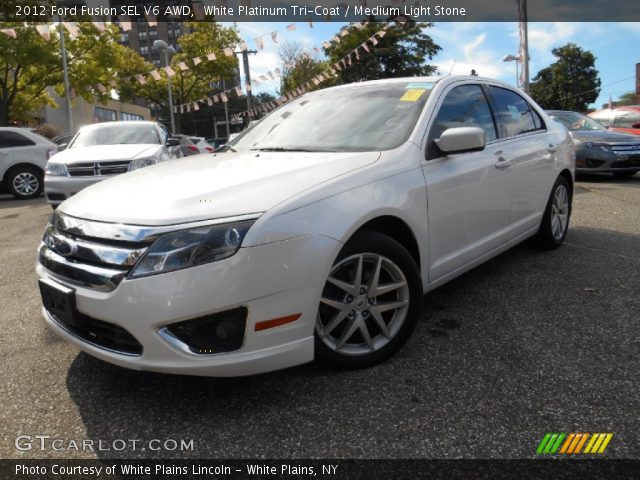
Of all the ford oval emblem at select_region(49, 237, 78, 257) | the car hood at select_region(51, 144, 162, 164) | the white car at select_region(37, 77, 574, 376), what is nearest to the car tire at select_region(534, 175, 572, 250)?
the white car at select_region(37, 77, 574, 376)

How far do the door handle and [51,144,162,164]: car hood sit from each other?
5186 millimetres

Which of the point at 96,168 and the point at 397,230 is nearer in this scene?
the point at 397,230

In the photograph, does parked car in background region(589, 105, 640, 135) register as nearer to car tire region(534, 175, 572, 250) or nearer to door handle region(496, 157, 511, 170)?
car tire region(534, 175, 572, 250)

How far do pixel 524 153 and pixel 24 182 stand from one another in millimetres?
10476

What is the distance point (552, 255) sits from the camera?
4.46m

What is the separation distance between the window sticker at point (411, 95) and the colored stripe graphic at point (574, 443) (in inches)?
78.8

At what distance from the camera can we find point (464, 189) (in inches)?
119

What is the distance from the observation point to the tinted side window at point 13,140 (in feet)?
34.6

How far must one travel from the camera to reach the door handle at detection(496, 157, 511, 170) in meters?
3.37

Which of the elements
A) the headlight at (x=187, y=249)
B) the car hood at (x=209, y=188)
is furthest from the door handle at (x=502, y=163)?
the headlight at (x=187, y=249)

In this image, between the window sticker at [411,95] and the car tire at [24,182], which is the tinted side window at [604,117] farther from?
the car tire at [24,182]

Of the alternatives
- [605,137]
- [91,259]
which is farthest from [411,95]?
[605,137]

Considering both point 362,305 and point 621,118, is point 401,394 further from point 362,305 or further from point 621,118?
point 621,118

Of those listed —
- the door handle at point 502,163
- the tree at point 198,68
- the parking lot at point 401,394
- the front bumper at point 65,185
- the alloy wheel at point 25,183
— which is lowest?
the parking lot at point 401,394
